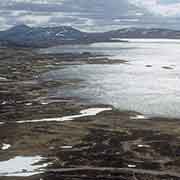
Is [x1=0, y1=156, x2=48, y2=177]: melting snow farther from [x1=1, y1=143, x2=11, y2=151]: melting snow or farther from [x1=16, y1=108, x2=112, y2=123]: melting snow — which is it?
[x1=16, y1=108, x2=112, y2=123]: melting snow

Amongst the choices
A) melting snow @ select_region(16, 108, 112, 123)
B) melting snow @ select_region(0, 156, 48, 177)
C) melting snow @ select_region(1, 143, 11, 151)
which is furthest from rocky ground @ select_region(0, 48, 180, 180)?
melting snow @ select_region(16, 108, 112, 123)

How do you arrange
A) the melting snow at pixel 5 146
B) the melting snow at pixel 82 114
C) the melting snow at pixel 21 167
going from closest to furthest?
1. the melting snow at pixel 21 167
2. the melting snow at pixel 5 146
3. the melting snow at pixel 82 114

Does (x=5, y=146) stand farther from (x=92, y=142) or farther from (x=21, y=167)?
(x=92, y=142)

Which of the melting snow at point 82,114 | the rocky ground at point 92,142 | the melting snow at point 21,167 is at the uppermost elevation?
the melting snow at point 21,167

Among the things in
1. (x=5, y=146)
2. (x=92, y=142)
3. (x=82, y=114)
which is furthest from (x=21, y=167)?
(x=82, y=114)

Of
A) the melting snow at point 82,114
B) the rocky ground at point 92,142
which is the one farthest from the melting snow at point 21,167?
the melting snow at point 82,114

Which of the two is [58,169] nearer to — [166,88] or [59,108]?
[59,108]

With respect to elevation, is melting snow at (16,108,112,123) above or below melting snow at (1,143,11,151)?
below

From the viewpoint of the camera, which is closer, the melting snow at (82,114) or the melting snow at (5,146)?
the melting snow at (5,146)

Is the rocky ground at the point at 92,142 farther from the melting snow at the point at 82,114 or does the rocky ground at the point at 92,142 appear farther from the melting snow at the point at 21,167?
the melting snow at the point at 82,114
